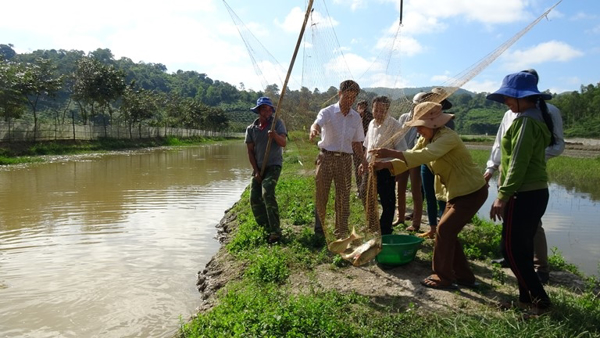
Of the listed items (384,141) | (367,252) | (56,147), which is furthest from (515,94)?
(56,147)

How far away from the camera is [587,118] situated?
6347 centimetres

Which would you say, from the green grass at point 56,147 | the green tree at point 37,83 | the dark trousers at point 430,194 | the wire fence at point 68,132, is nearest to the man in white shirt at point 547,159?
the dark trousers at point 430,194

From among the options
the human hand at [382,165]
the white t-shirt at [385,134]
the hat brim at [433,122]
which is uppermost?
the hat brim at [433,122]

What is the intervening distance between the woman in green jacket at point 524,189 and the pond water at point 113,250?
9.74 ft

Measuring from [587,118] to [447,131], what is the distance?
71.9 metres

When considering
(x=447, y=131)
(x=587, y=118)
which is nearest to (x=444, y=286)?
(x=447, y=131)

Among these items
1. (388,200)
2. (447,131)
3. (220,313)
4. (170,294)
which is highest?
(447,131)

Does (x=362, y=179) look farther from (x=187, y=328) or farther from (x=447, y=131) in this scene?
(x=187, y=328)

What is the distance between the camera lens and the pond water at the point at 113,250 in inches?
174

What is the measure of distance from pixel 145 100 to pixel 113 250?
1713 inches

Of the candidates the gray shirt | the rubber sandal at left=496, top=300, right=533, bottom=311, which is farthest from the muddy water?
the rubber sandal at left=496, top=300, right=533, bottom=311

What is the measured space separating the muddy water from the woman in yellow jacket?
98.8 inches

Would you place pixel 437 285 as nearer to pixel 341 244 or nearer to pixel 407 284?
pixel 407 284

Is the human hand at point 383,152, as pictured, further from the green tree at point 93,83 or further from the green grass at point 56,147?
the green tree at point 93,83
